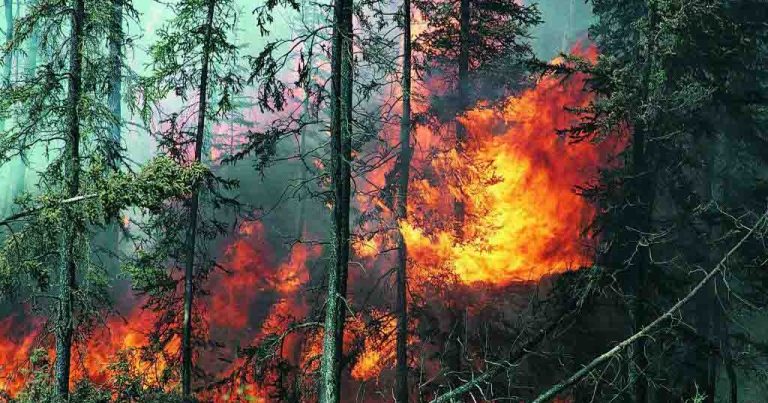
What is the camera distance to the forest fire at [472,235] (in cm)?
1772

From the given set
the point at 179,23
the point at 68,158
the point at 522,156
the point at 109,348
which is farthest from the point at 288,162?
the point at 68,158

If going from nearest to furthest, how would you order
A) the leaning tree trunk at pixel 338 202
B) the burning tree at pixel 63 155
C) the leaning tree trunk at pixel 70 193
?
the leaning tree trunk at pixel 338 202 → the burning tree at pixel 63 155 → the leaning tree trunk at pixel 70 193

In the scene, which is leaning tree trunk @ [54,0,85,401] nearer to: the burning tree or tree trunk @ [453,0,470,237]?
the burning tree

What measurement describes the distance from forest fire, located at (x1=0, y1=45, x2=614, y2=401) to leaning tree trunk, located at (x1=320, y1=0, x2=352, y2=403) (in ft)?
22.7

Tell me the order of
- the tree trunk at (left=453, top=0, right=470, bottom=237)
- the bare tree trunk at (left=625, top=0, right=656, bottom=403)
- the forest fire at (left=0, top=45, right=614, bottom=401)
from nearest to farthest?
1. the bare tree trunk at (left=625, top=0, right=656, bottom=403)
2. the tree trunk at (left=453, top=0, right=470, bottom=237)
3. the forest fire at (left=0, top=45, right=614, bottom=401)

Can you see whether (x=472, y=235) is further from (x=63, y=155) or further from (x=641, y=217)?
(x=63, y=155)

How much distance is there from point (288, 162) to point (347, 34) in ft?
89.0

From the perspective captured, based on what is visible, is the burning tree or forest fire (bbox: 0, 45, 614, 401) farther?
forest fire (bbox: 0, 45, 614, 401)

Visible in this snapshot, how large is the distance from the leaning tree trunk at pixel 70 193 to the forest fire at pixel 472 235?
6827mm

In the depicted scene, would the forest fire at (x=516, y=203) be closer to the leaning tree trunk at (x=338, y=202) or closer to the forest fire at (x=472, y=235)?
the forest fire at (x=472, y=235)

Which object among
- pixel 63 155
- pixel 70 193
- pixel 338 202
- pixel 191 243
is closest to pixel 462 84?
pixel 338 202

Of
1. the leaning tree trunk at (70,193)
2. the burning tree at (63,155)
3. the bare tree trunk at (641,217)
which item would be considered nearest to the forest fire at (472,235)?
the bare tree trunk at (641,217)

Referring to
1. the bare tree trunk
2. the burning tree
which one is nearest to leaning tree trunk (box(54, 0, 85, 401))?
the burning tree

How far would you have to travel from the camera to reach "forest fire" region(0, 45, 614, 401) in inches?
698
